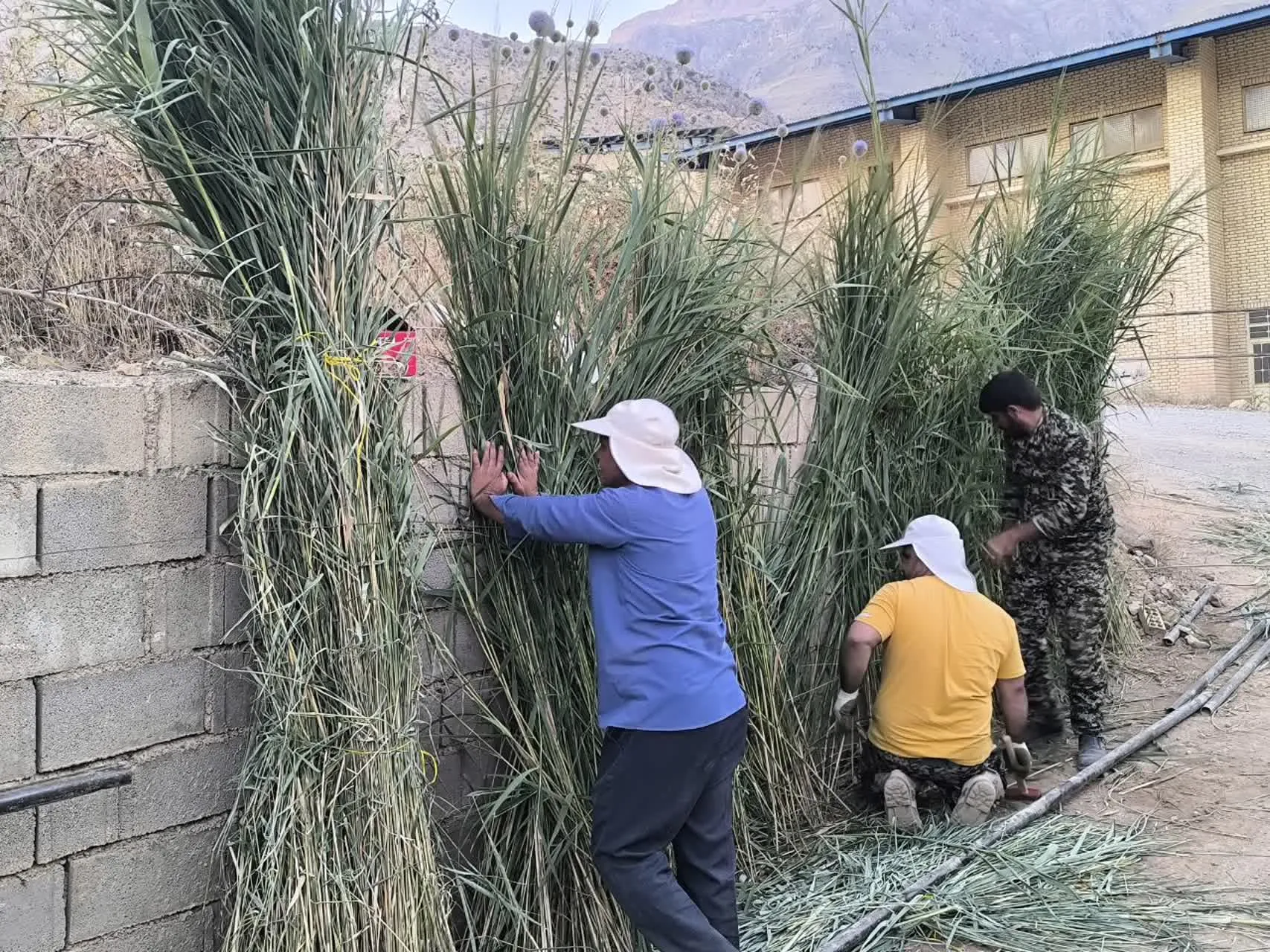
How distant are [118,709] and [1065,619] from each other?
12.5ft

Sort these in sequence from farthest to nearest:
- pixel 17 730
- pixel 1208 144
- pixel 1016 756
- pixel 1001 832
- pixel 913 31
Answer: pixel 913 31, pixel 1208 144, pixel 1016 756, pixel 1001 832, pixel 17 730

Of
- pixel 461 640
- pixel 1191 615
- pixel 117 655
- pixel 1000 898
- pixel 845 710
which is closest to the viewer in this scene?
pixel 117 655

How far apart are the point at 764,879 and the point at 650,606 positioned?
1.35 metres

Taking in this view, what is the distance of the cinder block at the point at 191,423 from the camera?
2.47 m

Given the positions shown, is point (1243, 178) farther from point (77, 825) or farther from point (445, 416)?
point (77, 825)

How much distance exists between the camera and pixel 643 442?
9.21ft

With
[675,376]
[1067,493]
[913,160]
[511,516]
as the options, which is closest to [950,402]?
[1067,493]

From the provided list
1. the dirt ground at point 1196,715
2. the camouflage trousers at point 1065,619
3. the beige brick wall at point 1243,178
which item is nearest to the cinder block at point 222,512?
the dirt ground at point 1196,715

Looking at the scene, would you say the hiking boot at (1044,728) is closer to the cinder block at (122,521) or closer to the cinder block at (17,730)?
the cinder block at (122,521)

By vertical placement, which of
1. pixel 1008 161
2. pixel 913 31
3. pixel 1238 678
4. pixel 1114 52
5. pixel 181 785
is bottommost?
pixel 1238 678

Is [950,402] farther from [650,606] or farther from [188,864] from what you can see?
[188,864]

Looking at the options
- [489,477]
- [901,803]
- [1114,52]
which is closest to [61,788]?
[489,477]

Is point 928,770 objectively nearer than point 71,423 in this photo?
No

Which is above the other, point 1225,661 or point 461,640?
point 461,640
